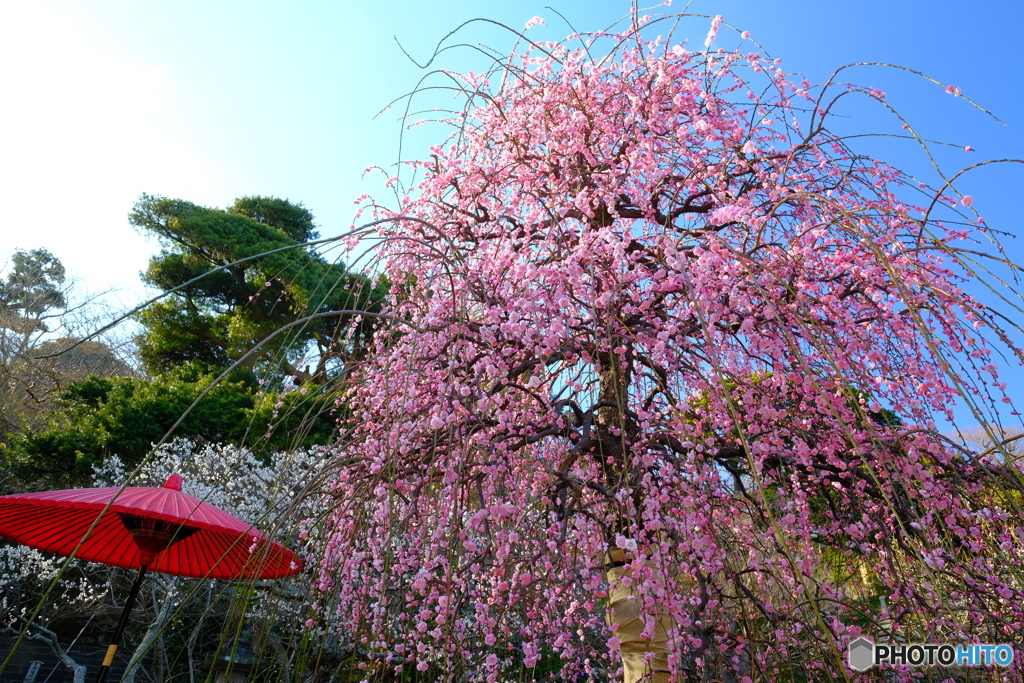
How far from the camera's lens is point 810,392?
211cm

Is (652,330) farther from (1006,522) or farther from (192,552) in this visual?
(192,552)

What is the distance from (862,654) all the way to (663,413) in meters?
1.08

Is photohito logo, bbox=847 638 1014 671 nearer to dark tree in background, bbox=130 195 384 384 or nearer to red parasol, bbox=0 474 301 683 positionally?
red parasol, bbox=0 474 301 683

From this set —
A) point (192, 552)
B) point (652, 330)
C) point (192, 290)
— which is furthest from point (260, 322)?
point (652, 330)

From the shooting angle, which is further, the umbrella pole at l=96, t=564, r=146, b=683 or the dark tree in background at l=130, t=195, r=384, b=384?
the dark tree in background at l=130, t=195, r=384, b=384

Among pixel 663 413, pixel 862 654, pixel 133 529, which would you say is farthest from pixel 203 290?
pixel 862 654

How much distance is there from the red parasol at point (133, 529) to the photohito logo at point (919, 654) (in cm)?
212

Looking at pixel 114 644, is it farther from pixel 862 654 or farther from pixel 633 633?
pixel 862 654

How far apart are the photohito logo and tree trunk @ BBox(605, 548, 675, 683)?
1.92 ft

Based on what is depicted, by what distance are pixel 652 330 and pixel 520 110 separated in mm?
1486

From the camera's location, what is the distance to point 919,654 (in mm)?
1973

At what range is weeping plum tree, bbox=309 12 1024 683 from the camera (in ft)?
6.15

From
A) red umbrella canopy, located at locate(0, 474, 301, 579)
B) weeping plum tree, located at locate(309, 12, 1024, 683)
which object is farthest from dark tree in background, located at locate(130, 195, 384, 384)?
weeping plum tree, located at locate(309, 12, 1024, 683)

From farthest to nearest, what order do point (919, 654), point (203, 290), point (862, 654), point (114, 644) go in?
point (203, 290) < point (114, 644) < point (862, 654) < point (919, 654)
